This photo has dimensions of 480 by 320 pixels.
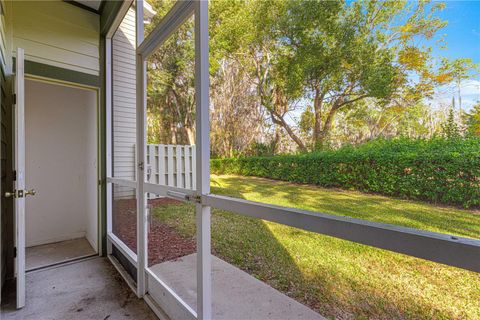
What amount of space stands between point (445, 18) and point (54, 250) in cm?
429

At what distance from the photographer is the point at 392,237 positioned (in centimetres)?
66

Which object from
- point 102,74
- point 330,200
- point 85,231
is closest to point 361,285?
point 330,200

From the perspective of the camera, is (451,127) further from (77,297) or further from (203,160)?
(77,297)

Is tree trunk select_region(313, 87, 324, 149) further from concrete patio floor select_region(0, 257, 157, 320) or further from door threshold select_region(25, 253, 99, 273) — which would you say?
door threshold select_region(25, 253, 99, 273)

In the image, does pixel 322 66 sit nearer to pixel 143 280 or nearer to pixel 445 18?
pixel 445 18

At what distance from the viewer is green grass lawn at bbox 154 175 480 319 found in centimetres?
80

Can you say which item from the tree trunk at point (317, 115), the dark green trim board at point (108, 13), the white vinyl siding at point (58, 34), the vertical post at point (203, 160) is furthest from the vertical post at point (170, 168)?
the white vinyl siding at point (58, 34)

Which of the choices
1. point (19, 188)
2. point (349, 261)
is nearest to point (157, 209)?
point (19, 188)

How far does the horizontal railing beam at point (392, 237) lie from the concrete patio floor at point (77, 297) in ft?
5.42

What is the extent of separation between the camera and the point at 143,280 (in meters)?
2.13

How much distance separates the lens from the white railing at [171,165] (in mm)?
1628

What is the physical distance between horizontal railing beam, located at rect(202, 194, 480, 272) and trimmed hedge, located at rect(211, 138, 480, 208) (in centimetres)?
22

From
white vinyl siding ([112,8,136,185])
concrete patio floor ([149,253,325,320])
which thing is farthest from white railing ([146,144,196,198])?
white vinyl siding ([112,8,136,185])

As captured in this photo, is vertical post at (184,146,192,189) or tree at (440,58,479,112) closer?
tree at (440,58,479,112)
